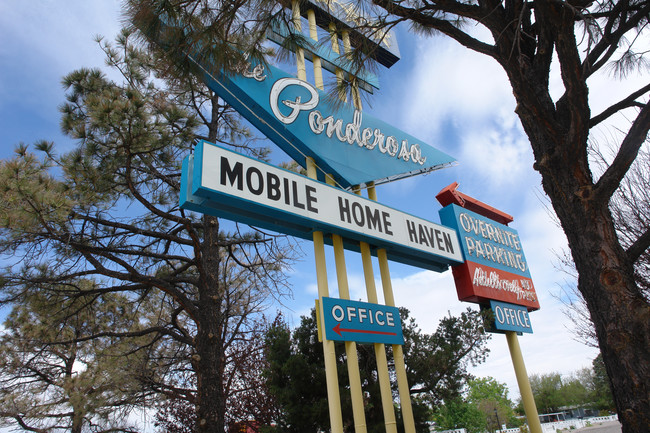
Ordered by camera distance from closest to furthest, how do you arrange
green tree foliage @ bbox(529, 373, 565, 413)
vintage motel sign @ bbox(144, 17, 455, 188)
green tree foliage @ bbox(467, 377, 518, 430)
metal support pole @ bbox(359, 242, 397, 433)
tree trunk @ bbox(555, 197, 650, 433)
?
1. tree trunk @ bbox(555, 197, 650, 433)
2. metal support pole @ bbox(359, 242, 397, 433)
3. vintage motel sign @ bbox(144, 17, 455, 188)
4. green tree foliage @ bbox(467, 377, 518, 430)
5. green tree foliage @ bbox(529, 373, 565, 413)

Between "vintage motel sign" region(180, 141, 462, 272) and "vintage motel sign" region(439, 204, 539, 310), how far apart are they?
0.57 metres

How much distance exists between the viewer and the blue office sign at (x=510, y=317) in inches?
300

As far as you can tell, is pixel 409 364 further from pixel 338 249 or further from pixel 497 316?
pixel 338 249

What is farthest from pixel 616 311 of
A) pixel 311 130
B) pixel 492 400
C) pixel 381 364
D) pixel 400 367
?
pixel 492 400

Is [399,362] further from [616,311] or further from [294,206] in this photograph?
[616,311]

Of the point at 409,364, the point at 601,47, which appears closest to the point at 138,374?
the point at 409,364

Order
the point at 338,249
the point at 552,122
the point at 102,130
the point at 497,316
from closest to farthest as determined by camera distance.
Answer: the point at 552,122 < the point at 338,249 < the point at 102,130 < the point at 497,316

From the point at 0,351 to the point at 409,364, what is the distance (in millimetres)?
11351

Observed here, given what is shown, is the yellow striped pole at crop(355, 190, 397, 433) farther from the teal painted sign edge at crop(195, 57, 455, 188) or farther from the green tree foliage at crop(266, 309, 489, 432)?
the green tree foliage at crop(266, 309, 489, 432)

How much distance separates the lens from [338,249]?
6184 mm

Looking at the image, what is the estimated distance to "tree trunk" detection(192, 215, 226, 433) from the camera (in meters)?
7.50

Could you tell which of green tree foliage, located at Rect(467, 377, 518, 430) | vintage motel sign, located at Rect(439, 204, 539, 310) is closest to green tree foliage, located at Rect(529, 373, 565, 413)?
green tree foliage, located at Rect(467, 377, 518, 430)

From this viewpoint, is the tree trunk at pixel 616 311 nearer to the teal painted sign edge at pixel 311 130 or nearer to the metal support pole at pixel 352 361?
the metal support pole at pixel 352 361

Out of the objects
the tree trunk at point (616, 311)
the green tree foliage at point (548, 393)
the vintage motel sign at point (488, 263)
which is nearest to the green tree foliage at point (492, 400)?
the green tree foliage at point (548, 393)
